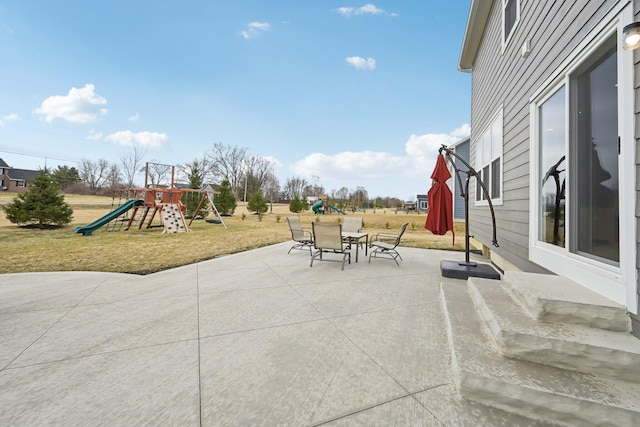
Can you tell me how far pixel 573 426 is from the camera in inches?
58.0

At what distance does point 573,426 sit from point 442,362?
2.52ft

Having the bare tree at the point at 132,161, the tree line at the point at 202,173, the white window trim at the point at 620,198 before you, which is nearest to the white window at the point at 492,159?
the white window trim at the point at 620,198

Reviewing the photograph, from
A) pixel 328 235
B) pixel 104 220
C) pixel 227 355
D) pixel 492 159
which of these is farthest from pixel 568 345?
pixel 104 220

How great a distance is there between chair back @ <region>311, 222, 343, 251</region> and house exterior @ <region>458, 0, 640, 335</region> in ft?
9.35

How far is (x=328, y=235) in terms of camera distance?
547cm

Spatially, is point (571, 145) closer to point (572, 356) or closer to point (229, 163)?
point (572, 356)

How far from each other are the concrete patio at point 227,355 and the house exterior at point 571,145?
4.11ft

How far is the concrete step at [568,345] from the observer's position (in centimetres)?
159

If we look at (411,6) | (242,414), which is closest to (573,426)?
(242,414)

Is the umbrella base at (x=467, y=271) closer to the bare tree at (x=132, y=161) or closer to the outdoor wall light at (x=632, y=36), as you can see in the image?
the outdoor wall light at (x=632, y=36)

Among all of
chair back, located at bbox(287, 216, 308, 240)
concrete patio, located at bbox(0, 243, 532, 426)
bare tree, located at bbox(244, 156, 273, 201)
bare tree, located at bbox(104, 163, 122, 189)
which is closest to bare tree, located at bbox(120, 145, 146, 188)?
bare tree, located at bbox(104, 163, 122, 189)

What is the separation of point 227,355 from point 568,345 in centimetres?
239

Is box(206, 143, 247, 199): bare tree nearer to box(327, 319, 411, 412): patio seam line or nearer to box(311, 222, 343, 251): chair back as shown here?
box(311, 222, 343, 251): chair back

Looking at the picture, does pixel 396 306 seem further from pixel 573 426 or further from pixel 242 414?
Answer: pixel 242 414
